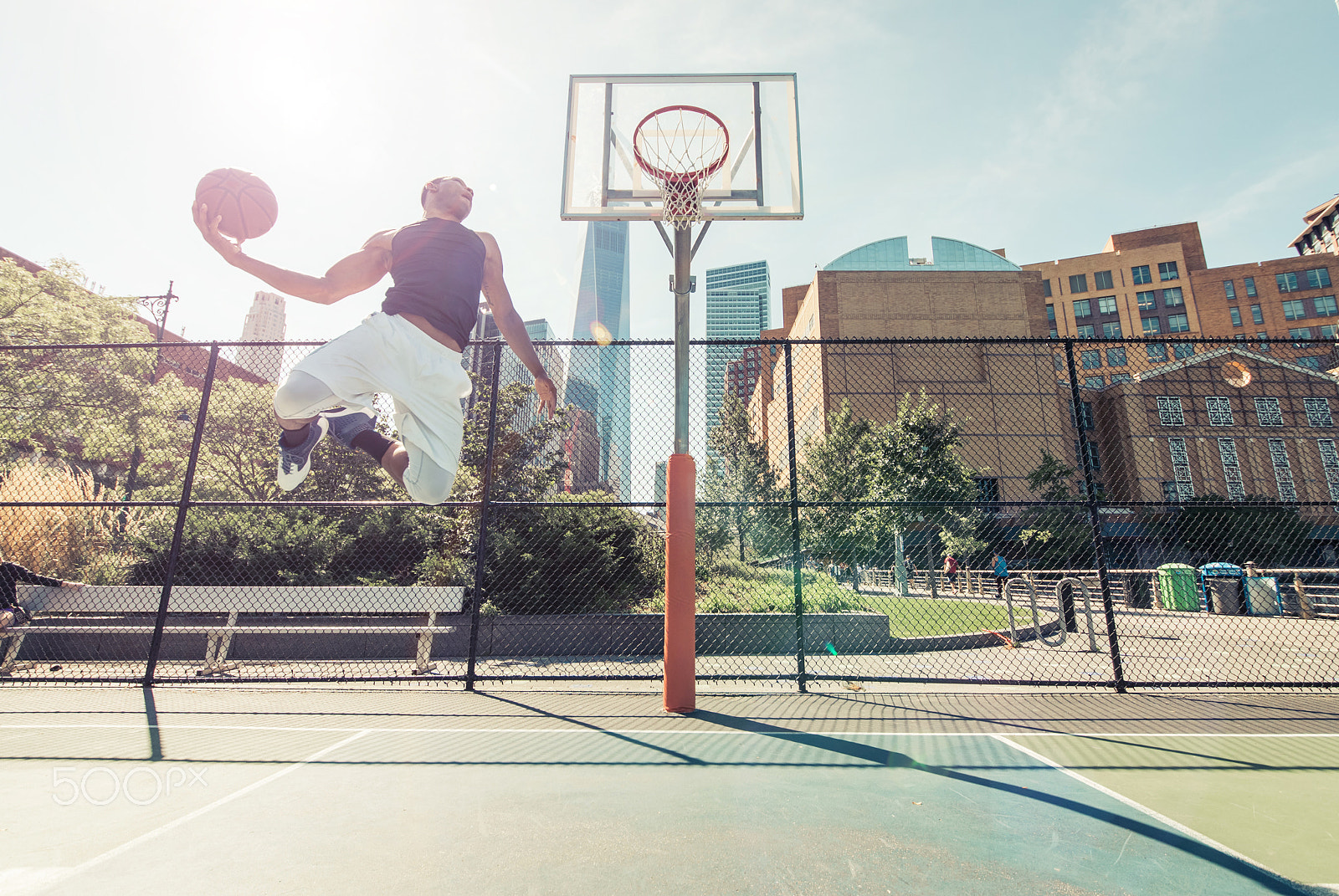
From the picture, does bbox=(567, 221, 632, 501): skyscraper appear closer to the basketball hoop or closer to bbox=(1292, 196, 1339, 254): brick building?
the basketball hoop

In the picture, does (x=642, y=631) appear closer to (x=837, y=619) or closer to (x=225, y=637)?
(x=837, y=619)

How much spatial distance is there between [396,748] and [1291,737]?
5.75 metres

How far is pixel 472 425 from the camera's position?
42.2 feet

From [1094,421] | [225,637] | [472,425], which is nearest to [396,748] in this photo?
[225,637]

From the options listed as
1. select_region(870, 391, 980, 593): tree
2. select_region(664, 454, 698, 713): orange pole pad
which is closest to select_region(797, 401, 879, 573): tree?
select_region(870, 391, 980, 593): tree

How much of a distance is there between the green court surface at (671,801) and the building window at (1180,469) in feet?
120

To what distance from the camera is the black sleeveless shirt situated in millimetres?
3023

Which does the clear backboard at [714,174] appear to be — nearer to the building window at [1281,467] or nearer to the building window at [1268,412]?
the building window at [1268,412]

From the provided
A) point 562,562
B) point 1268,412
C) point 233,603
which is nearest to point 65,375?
point 233,603

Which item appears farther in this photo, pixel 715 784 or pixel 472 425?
pixel 472 425

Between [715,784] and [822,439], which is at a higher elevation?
[822,439]

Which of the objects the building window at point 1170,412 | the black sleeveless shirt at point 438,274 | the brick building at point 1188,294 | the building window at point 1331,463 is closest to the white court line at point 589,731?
the black sleeveless shirt at point 438,274

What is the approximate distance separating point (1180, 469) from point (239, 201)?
43.0 meters

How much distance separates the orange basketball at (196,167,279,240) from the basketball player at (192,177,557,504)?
0.67 feet
